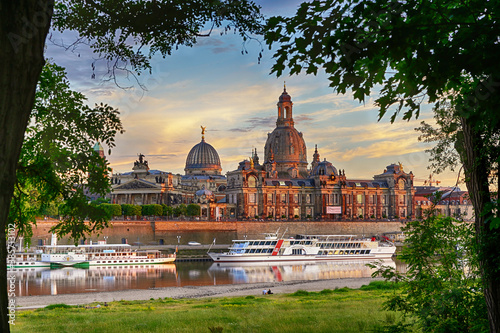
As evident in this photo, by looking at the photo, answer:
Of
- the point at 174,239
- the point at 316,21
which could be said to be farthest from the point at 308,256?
the point at 316,21

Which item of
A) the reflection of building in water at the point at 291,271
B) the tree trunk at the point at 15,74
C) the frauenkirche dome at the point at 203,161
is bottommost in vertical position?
the reflection of building in water at the point at 291,271

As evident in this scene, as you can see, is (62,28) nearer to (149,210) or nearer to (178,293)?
(178,293)

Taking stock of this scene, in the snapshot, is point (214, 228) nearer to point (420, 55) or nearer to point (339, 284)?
point (339, 284)

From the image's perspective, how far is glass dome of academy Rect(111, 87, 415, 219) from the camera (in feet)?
394

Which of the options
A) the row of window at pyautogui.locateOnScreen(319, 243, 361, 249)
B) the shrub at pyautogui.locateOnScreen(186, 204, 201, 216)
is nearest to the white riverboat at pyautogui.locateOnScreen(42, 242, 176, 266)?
the row of window at pyautogui.locateOnScreen(319, 243, 361, 249)

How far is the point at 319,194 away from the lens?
125375 millimetres

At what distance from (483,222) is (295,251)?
6712 cm

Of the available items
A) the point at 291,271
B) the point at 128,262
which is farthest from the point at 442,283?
the point at 128,262

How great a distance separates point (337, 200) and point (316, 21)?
396 ft

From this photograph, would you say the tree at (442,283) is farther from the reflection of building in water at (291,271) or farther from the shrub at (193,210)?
the shrub at (193,210)

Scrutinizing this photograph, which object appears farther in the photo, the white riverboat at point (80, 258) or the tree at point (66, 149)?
the white riverboat at point (80, 258)

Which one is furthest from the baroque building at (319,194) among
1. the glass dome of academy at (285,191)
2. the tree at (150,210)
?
the tree at (150,210)

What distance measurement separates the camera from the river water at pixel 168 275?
151 feet

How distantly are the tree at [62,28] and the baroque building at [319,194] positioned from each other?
10769 cm
